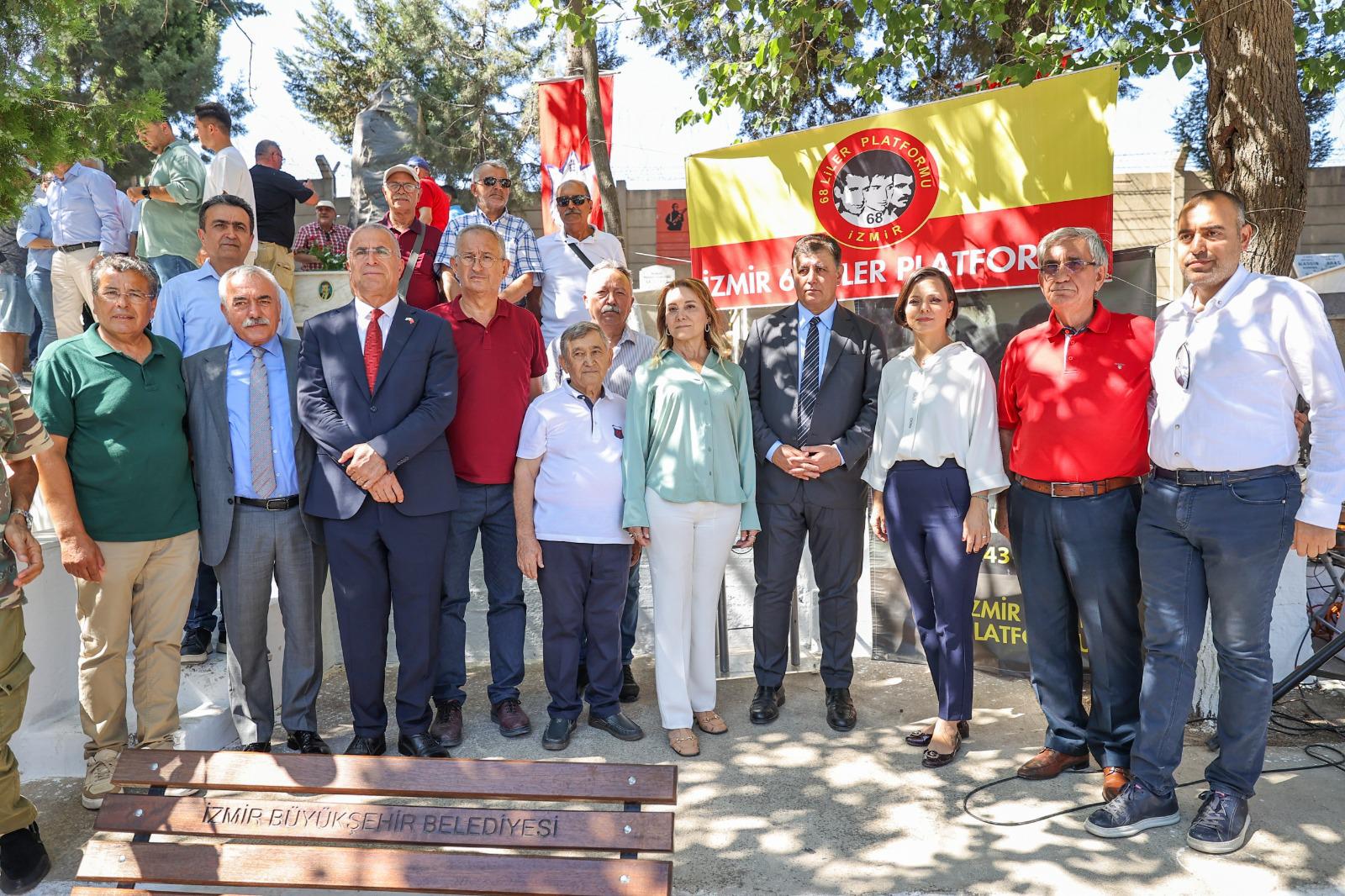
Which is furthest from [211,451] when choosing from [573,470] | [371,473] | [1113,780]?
[1113,780]

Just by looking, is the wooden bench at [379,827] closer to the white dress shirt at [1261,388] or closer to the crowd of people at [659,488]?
the crowd of people at [659,488]

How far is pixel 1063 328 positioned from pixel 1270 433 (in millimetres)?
857

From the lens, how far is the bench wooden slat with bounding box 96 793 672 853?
252cm

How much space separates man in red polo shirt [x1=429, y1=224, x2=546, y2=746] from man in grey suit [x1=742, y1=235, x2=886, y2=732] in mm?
A: 1120

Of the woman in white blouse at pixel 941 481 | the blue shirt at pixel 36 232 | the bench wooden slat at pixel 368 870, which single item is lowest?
the bench wooden slat at pixel 368 870

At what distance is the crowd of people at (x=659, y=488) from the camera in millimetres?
3191

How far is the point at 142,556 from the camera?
3.57 metres

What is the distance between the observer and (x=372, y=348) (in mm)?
3857

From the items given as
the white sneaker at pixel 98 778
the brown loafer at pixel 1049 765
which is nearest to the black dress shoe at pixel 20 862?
the white sneaker at pixel 98 778

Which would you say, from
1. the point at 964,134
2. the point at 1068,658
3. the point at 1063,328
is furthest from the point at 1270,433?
the point at 964,134

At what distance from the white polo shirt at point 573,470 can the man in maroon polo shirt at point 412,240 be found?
71.2 inches

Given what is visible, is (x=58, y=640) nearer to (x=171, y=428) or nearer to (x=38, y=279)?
(x=171, y=428)

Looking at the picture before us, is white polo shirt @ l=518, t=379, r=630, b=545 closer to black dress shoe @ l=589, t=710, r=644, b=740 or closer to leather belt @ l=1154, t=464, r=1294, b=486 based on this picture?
black dress shoe @ l=589, t=710, r=644, b=740

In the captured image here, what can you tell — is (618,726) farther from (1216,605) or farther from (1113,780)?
(1216,605)
